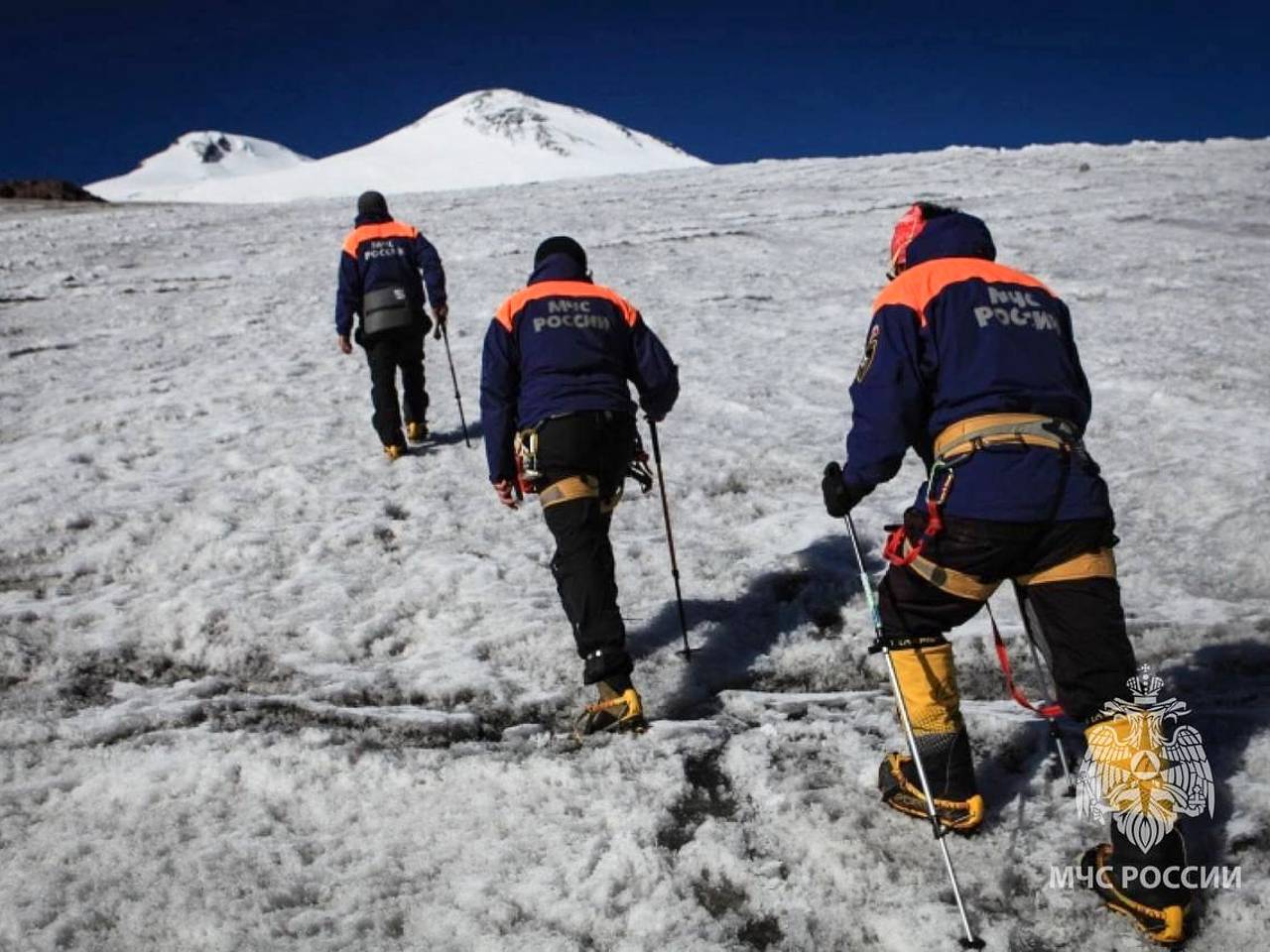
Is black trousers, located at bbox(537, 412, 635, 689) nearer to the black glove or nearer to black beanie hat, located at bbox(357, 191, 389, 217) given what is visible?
the black glove

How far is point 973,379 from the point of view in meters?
3.18

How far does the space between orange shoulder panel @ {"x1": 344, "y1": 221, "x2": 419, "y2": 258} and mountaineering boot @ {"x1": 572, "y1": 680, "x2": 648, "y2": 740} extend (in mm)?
5900

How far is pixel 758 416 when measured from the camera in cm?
938

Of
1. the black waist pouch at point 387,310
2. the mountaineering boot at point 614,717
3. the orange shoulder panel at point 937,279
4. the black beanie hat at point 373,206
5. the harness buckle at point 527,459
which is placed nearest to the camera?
the orange shoulder panel at point 937,279

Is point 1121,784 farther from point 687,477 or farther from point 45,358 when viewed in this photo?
point 45,358

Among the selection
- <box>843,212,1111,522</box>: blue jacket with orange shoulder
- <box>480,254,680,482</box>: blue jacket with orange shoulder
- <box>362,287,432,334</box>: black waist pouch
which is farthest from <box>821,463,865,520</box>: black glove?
<box>362,287,432,334</box>: black waist pouch

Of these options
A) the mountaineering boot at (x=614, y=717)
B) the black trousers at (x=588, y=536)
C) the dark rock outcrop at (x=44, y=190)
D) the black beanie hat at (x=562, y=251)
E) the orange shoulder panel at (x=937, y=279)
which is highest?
the dark rock outcrop at (x=44, y=190)

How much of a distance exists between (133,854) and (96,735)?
3.42ft

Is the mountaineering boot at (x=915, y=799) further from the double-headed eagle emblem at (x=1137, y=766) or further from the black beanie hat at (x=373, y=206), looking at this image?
the black beanie hat at (x=373, y=206)

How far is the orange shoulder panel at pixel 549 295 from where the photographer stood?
4641 mm

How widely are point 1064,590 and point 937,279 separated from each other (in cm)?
129

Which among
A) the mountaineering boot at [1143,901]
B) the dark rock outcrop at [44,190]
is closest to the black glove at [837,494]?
the mountaineering boot at [1143,901]

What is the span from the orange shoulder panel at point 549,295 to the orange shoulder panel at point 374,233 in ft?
13.8

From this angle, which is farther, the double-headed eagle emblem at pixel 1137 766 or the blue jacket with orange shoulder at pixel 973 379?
the blue jacket with orange shoulder at pixel 973 379
